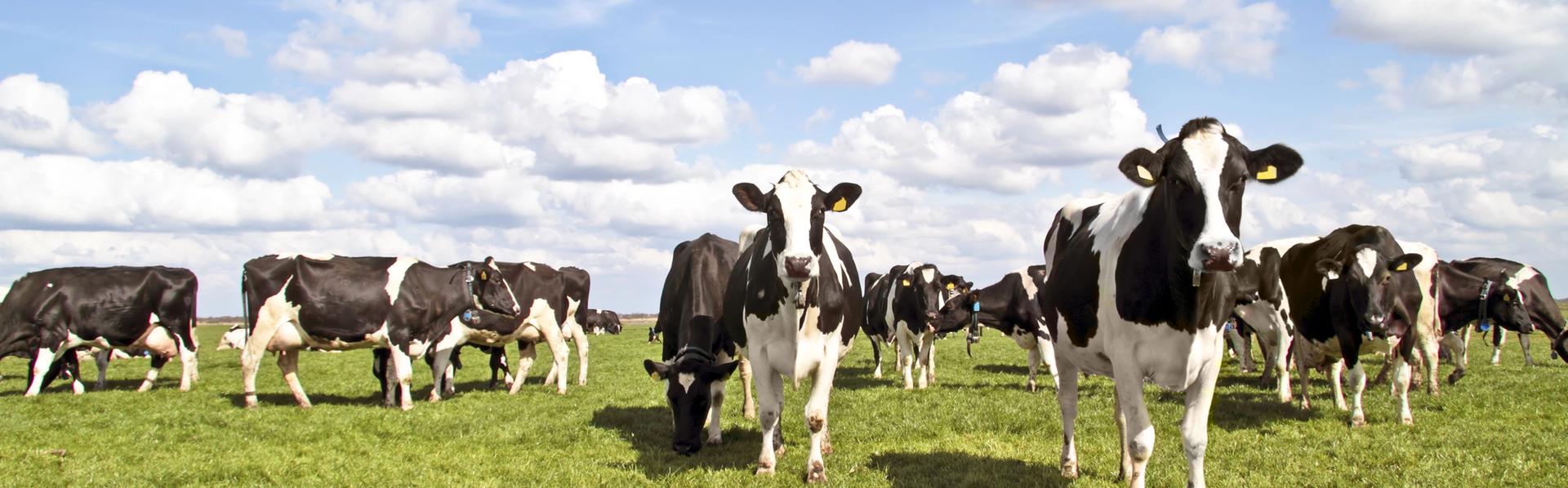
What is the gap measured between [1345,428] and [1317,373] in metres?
8.35

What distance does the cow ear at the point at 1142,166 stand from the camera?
5828mm

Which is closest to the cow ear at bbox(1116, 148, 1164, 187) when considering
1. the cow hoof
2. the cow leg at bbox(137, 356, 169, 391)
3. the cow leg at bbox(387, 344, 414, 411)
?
the cow hoof

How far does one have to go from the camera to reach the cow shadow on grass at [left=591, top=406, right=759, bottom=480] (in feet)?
29.6

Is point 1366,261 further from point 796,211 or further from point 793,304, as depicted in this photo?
point 796,211

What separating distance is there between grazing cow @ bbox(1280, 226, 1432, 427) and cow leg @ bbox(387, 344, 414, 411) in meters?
11.9

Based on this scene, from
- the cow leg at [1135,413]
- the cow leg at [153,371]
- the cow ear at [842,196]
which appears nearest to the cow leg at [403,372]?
the cow leg at [153,371]

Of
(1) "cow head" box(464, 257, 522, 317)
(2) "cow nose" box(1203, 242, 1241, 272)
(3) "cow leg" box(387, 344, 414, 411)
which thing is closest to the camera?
(2) "cow nose" box(1203, 242, 1241, 272)

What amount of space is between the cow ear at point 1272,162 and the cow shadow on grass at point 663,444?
4.90 meters

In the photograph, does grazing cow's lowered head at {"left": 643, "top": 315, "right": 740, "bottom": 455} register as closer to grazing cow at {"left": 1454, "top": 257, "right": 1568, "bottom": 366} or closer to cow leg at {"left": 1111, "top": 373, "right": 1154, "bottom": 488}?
cow leg at {"left": 1111, "top": 373, "right": 1154, "bottom": 488}

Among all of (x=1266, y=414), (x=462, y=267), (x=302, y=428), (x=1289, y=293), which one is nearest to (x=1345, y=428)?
(x=1266, y=414)

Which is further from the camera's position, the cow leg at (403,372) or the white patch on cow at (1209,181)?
the cow leg at (403,372)

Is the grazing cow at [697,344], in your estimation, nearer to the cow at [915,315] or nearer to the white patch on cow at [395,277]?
the white patch on cow at [395,277]

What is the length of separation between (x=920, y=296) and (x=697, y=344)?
8.66 m

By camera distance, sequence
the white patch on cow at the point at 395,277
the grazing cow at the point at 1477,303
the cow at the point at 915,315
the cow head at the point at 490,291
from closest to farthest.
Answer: the white patch on cow at the point at 395,277
the grazing cow at the point at 1477,303
the cow head at the point at 490,291
the cow at the point at 915,315
